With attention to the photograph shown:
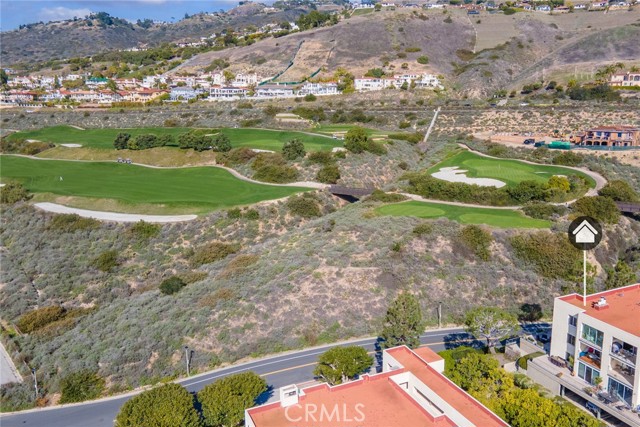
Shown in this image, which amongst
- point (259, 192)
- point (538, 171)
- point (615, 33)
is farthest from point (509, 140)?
point (615, 33)

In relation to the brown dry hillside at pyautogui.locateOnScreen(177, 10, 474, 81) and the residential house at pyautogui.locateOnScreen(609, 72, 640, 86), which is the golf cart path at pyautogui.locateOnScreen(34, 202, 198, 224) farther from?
the brown dry hillside at pyautogui.locateOnScreen(177, 10, 474, 81)

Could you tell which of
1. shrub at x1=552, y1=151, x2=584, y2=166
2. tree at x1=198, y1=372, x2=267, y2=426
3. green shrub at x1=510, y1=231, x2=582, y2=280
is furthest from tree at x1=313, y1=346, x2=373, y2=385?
shrub at x1=552, y1=151, x2=584, y2=166

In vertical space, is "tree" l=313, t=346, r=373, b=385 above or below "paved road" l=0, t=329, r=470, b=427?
above

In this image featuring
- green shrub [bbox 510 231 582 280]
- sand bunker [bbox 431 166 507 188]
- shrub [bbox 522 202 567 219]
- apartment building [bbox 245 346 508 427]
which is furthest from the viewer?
sand bunker [bbox 431 166 507 188]

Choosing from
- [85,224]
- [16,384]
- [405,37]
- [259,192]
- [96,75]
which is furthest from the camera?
[96,75]

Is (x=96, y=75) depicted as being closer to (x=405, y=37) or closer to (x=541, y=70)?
(x=405, y=37)

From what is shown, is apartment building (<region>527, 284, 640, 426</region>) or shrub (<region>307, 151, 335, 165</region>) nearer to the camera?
apartment building (<region>527, 284, 640, 426</region>)

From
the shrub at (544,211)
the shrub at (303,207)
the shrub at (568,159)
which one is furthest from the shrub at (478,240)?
the shrub at (568,159)
